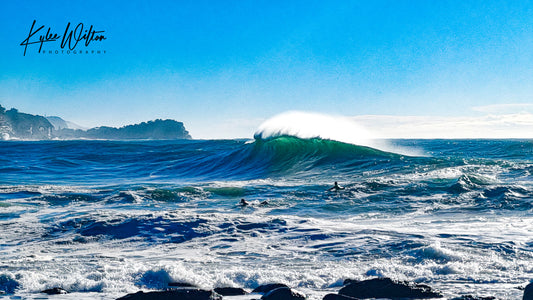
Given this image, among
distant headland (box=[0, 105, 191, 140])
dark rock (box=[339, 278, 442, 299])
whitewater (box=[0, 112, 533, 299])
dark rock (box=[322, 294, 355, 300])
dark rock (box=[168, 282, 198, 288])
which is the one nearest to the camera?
dark rock (box=[322, 294, 355, 300])

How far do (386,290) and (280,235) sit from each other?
390 centimetres

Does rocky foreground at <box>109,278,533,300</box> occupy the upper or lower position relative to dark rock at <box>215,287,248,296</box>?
upper

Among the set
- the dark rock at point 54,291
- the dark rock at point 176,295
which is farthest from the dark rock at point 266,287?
the dark rock at point 54,291

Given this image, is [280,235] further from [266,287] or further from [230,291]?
[230,291]

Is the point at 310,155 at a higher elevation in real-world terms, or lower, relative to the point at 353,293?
higher

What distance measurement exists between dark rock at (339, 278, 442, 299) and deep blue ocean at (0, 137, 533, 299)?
376 millimetres

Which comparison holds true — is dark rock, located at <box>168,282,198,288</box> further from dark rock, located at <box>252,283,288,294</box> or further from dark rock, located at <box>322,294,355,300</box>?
dark rock, located at <box>322,294,355,300</box>

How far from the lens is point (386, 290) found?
190 inches

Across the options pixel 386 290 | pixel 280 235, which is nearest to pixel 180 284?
pixel 386 290

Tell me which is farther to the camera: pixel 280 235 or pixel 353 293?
pixel 280 235

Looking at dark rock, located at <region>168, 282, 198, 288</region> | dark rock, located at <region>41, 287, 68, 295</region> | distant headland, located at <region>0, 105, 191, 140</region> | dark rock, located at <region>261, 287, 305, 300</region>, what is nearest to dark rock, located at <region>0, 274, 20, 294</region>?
dark rock, located at <region>41, 287, 68, 295</region>

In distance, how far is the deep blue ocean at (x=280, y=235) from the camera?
18.7 ft

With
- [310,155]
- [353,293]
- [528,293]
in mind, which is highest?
[310,155]

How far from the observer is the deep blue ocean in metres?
5.69
